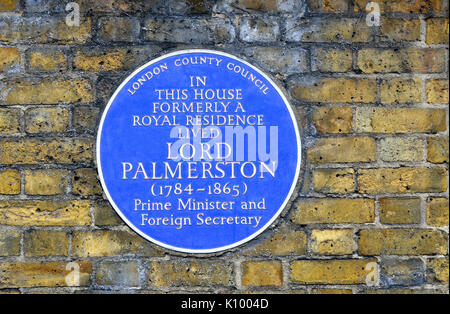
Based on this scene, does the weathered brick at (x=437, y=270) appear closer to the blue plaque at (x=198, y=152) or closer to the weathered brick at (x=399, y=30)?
the blue plaque at (x=198, y=152)

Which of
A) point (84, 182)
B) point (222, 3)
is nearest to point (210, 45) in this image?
point (222, 3)

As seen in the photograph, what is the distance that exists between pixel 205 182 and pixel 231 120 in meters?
0.26

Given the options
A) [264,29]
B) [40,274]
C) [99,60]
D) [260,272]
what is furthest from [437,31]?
[40,274]

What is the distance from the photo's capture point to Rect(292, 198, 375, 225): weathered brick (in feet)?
7.58

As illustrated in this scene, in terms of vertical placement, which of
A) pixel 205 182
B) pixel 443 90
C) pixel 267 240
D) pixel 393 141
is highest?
pixel 443 90

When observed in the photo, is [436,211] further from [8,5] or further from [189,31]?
[8,5]

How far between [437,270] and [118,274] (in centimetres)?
123

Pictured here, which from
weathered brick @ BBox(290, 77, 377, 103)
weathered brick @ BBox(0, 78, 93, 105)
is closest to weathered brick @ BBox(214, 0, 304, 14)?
weathered brick @ BBox(290, 77, 377, 103)

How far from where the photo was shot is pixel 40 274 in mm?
2297

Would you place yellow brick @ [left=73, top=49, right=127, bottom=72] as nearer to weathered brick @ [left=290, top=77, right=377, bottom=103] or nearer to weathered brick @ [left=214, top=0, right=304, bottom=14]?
weathered brick @ [left=214, top=0, right=304, bottom=14]

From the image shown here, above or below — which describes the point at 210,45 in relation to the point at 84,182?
above

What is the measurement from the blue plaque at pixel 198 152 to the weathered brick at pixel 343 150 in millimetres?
76

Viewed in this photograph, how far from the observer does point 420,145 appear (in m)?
2.32

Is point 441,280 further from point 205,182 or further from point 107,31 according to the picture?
point 107,31
